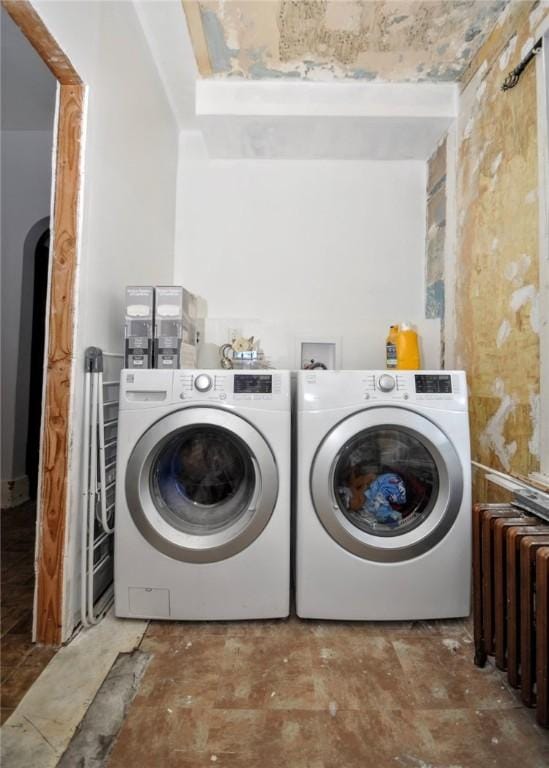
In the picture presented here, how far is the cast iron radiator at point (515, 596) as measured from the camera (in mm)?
904

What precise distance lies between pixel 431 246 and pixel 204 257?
4.60 feet

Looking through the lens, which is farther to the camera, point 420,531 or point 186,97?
point 186,97

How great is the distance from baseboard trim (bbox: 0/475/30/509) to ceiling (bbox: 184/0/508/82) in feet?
9.04

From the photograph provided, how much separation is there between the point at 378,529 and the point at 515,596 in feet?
1.55

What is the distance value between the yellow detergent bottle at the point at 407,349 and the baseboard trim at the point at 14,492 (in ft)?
8.58

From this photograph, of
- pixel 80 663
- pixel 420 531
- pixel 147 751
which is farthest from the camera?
pixel 420 531

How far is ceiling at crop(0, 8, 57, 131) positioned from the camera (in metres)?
1.91

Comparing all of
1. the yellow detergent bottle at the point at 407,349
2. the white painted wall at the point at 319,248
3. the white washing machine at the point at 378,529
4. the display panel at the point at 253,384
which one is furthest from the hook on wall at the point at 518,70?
the display panel at the point at 253,384

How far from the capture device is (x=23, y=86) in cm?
224

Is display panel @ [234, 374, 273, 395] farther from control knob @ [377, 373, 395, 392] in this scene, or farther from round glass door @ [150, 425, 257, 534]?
control knob @ [377, 373, 395, 392]

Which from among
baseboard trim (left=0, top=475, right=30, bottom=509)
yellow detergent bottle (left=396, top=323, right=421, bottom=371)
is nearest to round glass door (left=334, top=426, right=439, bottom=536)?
yellow detergent bottle (left=396, top=323, right=421, bottom=371)

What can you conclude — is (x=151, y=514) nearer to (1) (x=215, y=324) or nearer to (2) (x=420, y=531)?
(2) (x=420, y=531)

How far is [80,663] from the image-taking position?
3.89 feet

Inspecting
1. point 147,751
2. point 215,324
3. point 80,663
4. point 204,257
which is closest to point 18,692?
point 80,663
